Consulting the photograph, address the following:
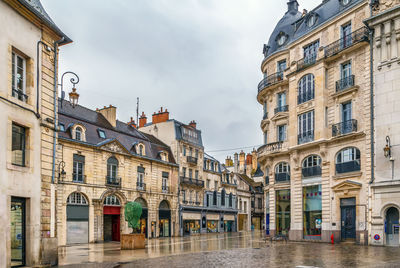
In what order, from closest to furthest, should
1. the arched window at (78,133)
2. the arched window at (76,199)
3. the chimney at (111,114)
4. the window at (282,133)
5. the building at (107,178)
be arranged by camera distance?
the window at (282,133), the building at (107,178), the arched window at (76,199), the arched window at (78,133), the chimney at (111,114)

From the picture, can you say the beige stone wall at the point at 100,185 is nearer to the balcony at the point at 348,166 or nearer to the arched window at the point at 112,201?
the arched window at the point at 112,201

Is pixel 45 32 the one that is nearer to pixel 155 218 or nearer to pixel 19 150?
pixel 19 150

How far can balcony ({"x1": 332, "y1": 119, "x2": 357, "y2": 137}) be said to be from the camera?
26.6 m

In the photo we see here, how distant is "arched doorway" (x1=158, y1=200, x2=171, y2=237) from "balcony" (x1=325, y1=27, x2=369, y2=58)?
2452 centimetres

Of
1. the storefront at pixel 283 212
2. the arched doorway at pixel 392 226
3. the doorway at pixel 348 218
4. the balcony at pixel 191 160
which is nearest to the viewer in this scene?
the arched doorway at pixel 392 226

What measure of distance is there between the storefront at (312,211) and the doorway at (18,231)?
68.1 ft

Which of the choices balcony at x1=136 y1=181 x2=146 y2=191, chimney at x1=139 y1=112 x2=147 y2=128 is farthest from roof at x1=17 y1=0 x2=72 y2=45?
chimney at x1=139 y1=112 x2=147 y2=128

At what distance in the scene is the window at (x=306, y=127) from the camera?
29812mm

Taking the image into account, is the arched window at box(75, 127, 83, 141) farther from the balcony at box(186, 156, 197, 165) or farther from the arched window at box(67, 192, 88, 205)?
the balcony at box(186, 156, 197, 165)

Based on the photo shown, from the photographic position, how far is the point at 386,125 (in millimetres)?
24297

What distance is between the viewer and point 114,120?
42.5 meters

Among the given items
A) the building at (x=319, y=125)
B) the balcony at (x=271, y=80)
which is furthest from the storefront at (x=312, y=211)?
the balcony at (x=271, y=80)

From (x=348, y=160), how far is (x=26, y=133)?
1994 centimetres

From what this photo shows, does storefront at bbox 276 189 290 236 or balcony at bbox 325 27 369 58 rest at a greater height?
balcony at bbox 325 27 369 58
